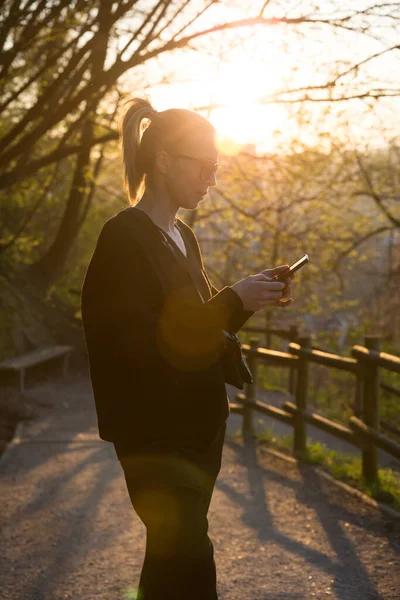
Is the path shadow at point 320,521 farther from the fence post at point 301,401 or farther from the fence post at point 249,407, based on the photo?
the fence post at point 249,407

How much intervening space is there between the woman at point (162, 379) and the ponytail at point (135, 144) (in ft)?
0.52

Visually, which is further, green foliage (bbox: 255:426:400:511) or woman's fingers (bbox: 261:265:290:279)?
green foliage (bbox: 255:426:400:511)

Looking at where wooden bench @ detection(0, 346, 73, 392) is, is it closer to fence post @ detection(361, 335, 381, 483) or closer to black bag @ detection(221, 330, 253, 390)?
fence post @ detection(361, 335, 381, 483)

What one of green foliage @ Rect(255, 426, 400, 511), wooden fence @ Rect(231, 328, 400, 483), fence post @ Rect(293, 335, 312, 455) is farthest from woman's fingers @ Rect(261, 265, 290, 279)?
fence post @ Rect(293, 335, 312, 455)

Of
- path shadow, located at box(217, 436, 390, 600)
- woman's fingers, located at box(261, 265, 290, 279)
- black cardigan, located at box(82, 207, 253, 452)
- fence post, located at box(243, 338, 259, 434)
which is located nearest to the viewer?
black cardigan, located at box(82, 207, 253, 452)

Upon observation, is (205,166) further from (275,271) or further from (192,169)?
(275,271)

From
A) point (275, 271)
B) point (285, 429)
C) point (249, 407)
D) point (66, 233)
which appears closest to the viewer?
point (275, 271)

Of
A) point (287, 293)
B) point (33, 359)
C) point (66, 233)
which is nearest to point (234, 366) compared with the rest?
point (287, 293)

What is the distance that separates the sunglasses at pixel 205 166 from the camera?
2535 millimetres

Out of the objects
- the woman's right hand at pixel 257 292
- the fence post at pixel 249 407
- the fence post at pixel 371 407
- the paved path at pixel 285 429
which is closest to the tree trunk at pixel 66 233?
the paved path at pixel 285 429

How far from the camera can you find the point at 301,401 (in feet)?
25.8

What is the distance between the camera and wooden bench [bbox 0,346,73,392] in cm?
1208

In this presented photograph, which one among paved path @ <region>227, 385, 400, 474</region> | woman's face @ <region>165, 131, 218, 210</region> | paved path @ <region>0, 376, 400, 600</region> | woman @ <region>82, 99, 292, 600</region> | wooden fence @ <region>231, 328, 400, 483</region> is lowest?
paved path @ <region>227, 385, 400, 474</region>

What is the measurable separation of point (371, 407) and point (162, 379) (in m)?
4.37
